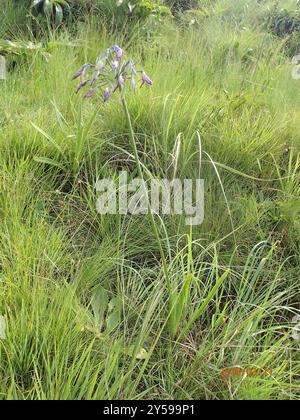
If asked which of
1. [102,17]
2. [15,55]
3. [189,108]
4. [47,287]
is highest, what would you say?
[102,17]

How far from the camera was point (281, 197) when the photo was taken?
1637 millimetres

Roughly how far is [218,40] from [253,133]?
61.3 inches

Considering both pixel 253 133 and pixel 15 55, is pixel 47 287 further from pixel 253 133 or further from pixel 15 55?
pixel 15 55

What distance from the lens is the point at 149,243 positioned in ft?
4.70

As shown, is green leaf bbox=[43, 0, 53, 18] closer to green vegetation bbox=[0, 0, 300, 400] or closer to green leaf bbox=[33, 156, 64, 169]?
green vegetation bbox=[0, 0, 300, 400]

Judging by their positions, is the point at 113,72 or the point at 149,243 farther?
the point at 149,243

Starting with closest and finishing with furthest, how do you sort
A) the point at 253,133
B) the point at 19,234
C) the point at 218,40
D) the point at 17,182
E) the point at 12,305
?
the point at 12,305, the point at 19,234, the point at 17,182, the point at 253,133, the point at 218,40

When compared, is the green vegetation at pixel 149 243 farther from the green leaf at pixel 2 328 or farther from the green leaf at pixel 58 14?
the green leaf at pixel 58 14

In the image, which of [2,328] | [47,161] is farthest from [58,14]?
[2,328]

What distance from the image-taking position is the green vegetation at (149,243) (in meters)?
1.02

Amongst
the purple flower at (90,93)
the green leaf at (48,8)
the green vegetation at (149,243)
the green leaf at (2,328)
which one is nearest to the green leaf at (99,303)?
the green vegetation at (149,243)

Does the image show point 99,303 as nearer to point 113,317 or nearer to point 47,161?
point 113,317

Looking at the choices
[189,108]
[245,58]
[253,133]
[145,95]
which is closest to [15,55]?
[145,95]

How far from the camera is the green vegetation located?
1.02 metres
